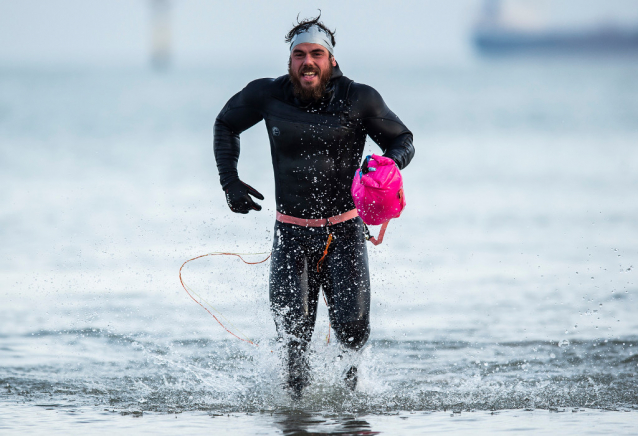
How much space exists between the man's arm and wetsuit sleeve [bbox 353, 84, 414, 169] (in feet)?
2.00

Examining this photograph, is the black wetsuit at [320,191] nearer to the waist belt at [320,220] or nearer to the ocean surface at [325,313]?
the waist belt at [320,220]

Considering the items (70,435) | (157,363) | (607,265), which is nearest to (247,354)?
(157,363)

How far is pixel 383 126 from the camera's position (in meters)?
5.31

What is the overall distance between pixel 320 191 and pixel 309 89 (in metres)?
0.59

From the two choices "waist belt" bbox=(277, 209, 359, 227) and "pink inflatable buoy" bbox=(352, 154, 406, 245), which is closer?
"pink inflatable buoy" bbox=(352, 154, 406, 245)

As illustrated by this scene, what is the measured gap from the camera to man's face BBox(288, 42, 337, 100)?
519 cm

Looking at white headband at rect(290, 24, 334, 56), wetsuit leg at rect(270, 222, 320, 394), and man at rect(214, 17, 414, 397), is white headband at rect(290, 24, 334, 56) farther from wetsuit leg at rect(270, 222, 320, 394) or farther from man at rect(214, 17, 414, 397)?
wetsuit leg at rect(270, 222, 320, 394)

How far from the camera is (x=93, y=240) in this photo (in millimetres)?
12125

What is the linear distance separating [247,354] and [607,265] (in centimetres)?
483

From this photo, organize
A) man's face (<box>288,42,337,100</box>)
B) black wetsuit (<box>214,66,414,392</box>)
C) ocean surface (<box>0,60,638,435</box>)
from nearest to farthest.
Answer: man's face (<box>288,42,337,100</box>)
black wetsuit (<box>214,66,414,392</box>)
ocean surface (<box>0,60,638,435</box>)

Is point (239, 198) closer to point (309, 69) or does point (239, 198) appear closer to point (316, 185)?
point (316, 185)

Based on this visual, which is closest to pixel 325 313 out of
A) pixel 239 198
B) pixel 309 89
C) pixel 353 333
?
pixel 353 333

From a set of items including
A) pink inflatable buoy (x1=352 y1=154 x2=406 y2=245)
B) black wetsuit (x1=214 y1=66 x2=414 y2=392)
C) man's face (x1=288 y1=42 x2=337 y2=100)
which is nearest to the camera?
pink inflatable buoy (x1=352 y1=154 x2=406 y2=245)

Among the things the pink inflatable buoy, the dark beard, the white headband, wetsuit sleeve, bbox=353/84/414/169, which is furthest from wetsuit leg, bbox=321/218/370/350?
the white headband
